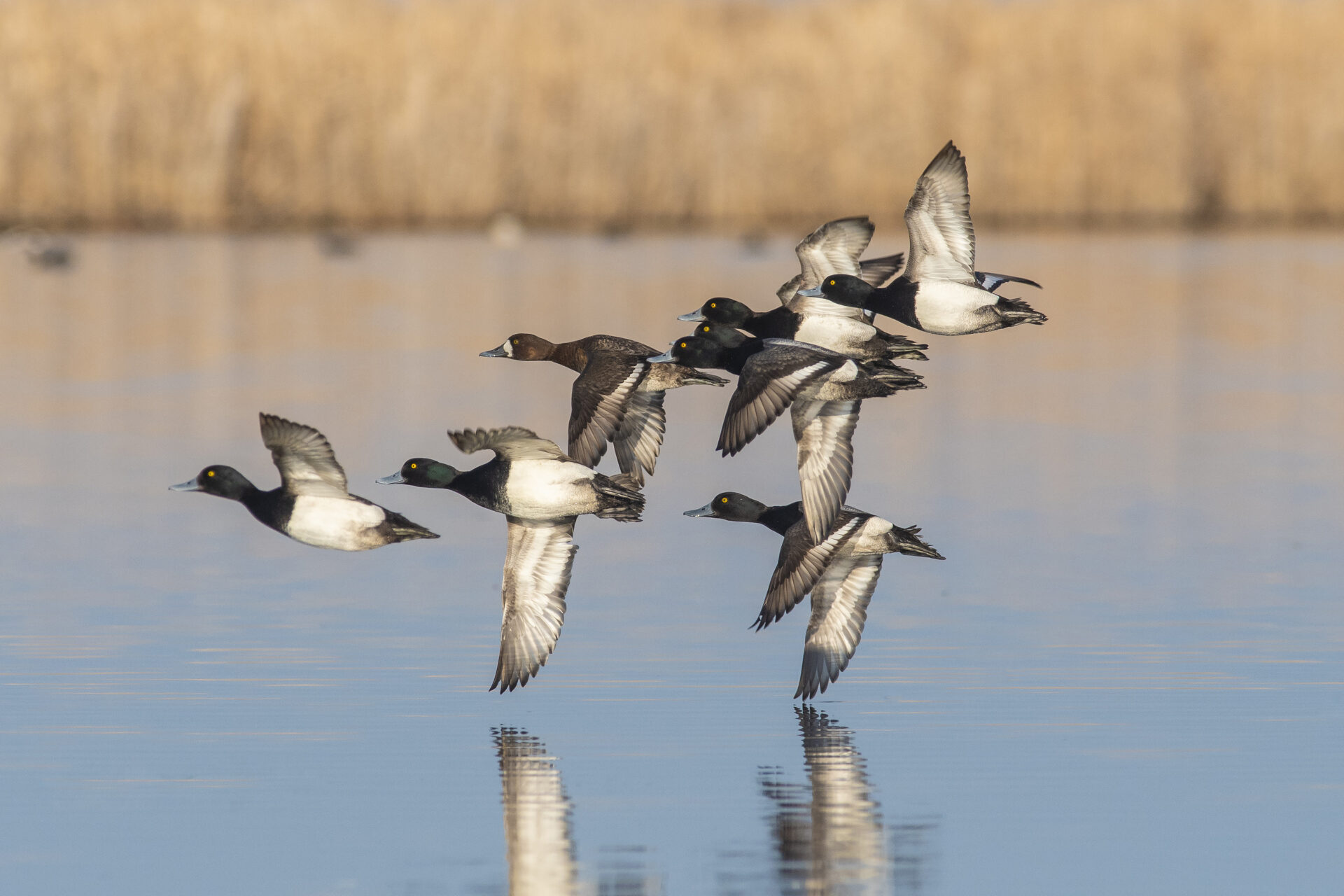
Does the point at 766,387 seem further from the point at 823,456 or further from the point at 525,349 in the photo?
the point at 525,349

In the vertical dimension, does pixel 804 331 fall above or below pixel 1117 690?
above

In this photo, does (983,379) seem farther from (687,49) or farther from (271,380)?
(687,49)

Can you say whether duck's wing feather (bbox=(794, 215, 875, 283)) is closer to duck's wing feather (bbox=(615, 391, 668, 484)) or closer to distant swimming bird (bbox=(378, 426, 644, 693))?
duck's wing feather (bbox=(615, 391, 668, 484))

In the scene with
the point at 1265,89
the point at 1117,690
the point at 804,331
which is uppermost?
the point at 1265,89

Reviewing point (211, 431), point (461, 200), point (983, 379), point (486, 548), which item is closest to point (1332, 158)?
point (461, 200)

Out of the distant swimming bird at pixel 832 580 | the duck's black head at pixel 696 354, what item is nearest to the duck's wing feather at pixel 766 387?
the duck's black head at pixel 696 354

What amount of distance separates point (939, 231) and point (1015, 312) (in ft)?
2.67

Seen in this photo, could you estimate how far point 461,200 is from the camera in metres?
Answer: 40.1

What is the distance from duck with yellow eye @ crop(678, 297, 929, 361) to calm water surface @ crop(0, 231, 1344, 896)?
1425 millimetres

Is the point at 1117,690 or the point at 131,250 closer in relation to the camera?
the point at 1117,690

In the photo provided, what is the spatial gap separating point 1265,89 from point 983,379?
19.9 m

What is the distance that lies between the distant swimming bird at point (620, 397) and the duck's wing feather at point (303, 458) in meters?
1.09

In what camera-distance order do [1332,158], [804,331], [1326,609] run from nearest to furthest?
1. [804,331]
2. [1326,609]
3. [1332,158]

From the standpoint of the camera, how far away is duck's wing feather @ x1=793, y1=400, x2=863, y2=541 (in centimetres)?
941
